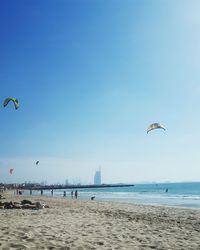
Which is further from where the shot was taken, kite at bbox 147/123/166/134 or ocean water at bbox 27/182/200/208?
ocean water at bbox 27/182/200/208

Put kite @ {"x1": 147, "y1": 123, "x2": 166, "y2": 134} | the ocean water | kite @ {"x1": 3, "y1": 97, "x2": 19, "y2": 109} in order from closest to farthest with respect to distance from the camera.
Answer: kite @ {"x1": 3, "y1": 97, "x2": 19, "y2": 109}, kite @ {"x1": 147, "y1": 123, "x2": 166, "y2": 134}, the ocean water

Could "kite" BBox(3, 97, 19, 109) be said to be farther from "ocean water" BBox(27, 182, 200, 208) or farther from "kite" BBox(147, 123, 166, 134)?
"ocean water" BBox(27, 182, 200, 208)

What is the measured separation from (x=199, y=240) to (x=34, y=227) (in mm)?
5106

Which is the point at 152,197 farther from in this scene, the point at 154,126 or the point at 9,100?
the point at 9,100

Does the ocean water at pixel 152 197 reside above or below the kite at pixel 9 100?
below

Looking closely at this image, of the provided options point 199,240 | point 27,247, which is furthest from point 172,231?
A: point 27,247

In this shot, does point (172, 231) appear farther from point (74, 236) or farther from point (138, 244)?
point (74, 236)

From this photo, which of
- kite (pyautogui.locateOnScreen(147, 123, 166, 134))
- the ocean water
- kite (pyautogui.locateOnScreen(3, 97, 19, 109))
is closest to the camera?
kite (pyautogui.locateOnScreen(3, 97, 19, 109))

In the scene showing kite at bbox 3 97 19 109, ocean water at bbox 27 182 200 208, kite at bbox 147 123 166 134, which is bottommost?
ocean water at bbox 27 182 200 208

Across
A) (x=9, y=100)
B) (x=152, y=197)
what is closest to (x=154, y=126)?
(x=9, y=100)

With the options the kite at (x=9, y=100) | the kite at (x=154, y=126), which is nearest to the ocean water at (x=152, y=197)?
the kite at (x=154, y=126)

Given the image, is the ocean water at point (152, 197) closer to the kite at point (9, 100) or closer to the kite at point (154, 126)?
the kite at point (154, 126)

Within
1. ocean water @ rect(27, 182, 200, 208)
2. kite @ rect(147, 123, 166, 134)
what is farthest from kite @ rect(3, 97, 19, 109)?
ocean water @ rect(27, 182, 200, 208)

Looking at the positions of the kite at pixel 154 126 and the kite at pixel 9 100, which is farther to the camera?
the kite at pixel 154 126
